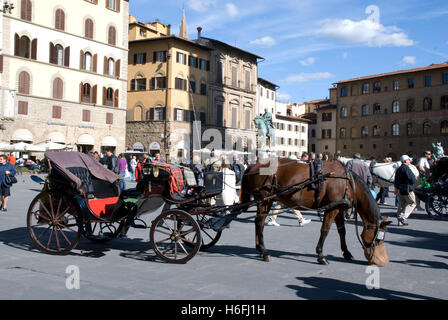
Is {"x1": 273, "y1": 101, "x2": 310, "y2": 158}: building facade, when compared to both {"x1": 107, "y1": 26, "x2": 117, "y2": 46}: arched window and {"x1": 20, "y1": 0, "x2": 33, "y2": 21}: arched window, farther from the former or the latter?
{"x1": 20, "y1": 0, "x2": 33, "y2": 21}: arched window

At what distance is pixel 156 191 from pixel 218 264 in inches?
53.7

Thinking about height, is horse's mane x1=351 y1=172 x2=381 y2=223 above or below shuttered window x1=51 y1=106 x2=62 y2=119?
below

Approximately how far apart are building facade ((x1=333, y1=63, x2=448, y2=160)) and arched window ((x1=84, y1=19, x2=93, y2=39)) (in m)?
39.1

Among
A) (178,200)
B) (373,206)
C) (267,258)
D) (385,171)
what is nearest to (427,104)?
(385,171)

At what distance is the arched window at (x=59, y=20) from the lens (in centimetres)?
3612

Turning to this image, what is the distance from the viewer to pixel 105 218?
7.20m

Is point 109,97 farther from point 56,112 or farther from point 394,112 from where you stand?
point 394,112

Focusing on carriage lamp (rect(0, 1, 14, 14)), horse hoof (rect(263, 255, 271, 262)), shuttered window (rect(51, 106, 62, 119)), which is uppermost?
carriage lamp (rect(0, 1, 14, 14))

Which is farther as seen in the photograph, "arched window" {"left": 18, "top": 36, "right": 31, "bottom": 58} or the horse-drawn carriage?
"arched window" {"left": 18, "top": 36, "right": 31, "bottom": 58}

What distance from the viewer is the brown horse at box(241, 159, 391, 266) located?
645cm

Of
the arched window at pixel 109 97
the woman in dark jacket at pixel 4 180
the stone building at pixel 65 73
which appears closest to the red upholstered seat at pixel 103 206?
the woman in dark jacket at pixel 4 180

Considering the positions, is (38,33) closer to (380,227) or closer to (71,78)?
(71,78)

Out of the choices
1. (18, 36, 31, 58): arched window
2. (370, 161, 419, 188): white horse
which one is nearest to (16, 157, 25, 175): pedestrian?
(18, 36, 31, 58): arched window
